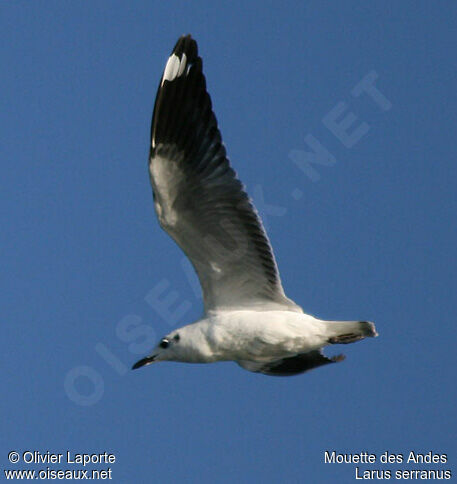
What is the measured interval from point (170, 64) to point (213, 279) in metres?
2.31

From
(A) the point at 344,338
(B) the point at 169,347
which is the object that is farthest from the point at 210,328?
(A) the point at 344,338

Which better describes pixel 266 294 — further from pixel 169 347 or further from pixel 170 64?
pixel 170 64

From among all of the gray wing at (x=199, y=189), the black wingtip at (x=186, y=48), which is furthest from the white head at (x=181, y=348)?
the black wingtip at (x=186, y=48)

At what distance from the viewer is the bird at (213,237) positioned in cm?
1224

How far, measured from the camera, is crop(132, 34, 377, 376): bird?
12.2 meters

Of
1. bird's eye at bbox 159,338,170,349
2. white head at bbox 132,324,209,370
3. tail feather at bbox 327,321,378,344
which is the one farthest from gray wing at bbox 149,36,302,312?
bird's eye at bbox 159,338,170,349

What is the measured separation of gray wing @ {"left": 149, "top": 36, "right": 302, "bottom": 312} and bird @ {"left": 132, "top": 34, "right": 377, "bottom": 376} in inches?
0.4

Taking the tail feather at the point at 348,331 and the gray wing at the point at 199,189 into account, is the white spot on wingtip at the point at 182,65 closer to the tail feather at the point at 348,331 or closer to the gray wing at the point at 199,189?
the gray wing at the point at 199,189

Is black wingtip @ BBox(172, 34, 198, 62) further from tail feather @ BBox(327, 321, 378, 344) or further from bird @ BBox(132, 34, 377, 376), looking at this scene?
tail feather @ BBox(327, 321, 378, 344)

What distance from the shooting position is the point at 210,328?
1246 centimetres

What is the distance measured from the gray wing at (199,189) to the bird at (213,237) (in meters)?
0.01

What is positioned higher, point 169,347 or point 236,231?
point 236,231

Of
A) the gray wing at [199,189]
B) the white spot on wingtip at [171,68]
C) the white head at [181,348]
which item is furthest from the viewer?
the white head at [181,348]

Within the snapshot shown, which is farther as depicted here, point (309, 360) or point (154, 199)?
point (309, 360)
